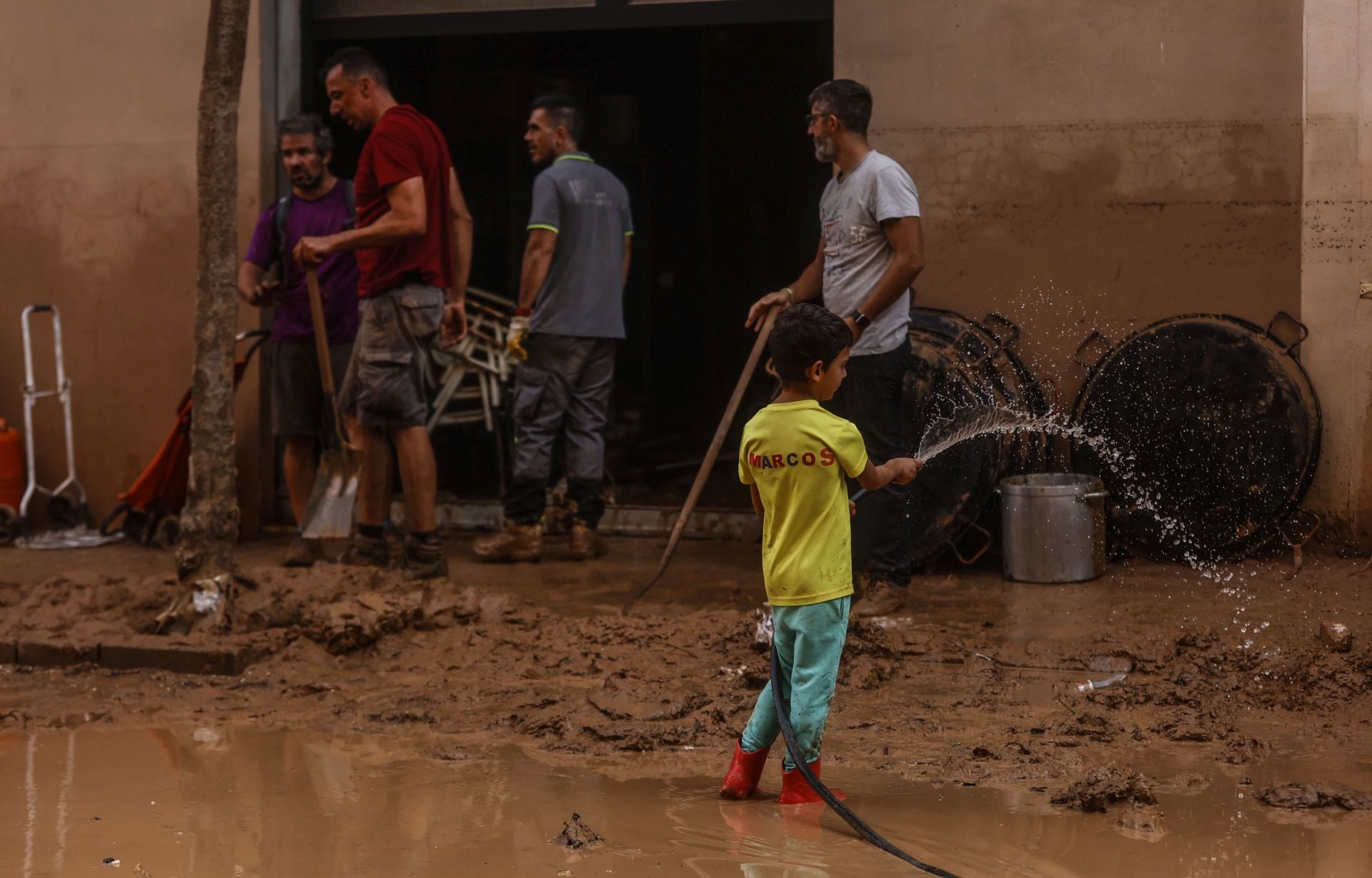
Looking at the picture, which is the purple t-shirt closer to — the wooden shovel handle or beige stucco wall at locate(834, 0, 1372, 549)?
the wooden shovel handle

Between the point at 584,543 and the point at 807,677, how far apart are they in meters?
3.74

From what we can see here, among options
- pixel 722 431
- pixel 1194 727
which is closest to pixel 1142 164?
pixel 722 431

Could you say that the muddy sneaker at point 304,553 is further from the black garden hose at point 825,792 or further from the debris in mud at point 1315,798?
the debris in mud at point 1315,798

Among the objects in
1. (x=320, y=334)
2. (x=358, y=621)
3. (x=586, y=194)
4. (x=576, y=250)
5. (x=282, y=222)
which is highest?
(x=586, y=194)

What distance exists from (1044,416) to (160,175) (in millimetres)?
4968

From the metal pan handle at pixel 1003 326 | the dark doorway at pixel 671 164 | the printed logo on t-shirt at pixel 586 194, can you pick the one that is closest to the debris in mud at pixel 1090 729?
the metal pan handle at pixel 1003 326

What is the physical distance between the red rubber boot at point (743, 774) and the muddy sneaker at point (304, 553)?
373cm

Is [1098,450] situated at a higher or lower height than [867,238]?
→ lower

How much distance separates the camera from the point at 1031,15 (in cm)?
736

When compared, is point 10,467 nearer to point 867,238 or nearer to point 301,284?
point 301,284

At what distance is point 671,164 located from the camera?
12906 mm

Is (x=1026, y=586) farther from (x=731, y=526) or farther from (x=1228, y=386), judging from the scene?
(x=731, y=526)

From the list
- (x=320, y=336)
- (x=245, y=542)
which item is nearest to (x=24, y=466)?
(x=245, y=542)

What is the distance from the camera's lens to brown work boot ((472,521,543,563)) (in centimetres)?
778
